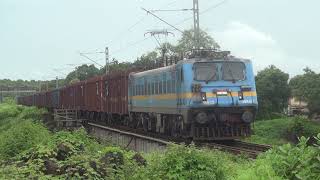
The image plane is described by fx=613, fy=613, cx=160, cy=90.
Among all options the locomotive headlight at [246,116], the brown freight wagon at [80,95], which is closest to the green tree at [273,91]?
the brown freight wagon at [80,95]

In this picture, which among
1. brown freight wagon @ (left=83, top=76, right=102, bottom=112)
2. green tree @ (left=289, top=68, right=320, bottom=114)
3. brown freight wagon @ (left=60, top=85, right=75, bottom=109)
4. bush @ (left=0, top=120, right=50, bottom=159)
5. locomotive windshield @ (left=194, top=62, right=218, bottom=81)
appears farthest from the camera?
green tree @ (left=289, top=68, right=320, bottom=114)

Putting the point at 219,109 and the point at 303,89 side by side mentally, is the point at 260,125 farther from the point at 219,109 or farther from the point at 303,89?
the point at 219,109

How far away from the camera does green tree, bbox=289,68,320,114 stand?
72.1m

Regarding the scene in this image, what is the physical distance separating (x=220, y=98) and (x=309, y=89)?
55824mm

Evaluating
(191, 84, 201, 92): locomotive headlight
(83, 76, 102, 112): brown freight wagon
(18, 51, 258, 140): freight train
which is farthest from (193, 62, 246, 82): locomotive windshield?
(83, 76, 102, 112): brown freight wagon

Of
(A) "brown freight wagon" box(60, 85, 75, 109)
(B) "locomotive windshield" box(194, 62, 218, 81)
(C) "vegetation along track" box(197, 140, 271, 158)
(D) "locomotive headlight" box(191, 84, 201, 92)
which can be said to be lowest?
(C) "vegetation along track" box(197, 140, 271, 158)

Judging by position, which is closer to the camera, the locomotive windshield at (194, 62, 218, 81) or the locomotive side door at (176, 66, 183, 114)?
the locomotive windshield at (194, 62, 218, 81)

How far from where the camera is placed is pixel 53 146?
40.2 feet

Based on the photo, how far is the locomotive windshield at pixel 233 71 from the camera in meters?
21.2

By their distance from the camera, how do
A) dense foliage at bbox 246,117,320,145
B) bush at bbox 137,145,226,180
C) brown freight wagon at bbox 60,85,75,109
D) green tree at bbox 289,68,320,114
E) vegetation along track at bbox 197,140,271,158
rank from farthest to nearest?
green tree at bbox 289,68,320,114 < brown freight wagon at bbox 60,85,75,109 < dense foliage at bbox 246,117,320,145 < vegetation along track at bbox 197,140,271,158 < bush at bbox 137,145,226,180

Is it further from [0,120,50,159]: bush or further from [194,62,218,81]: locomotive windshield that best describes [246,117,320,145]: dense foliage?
[0,120,50,159]: bush

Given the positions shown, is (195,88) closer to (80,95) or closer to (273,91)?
(80,95)

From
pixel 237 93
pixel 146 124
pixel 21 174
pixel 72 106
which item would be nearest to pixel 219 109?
pixel 237 93

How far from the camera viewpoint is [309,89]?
74188 mm
